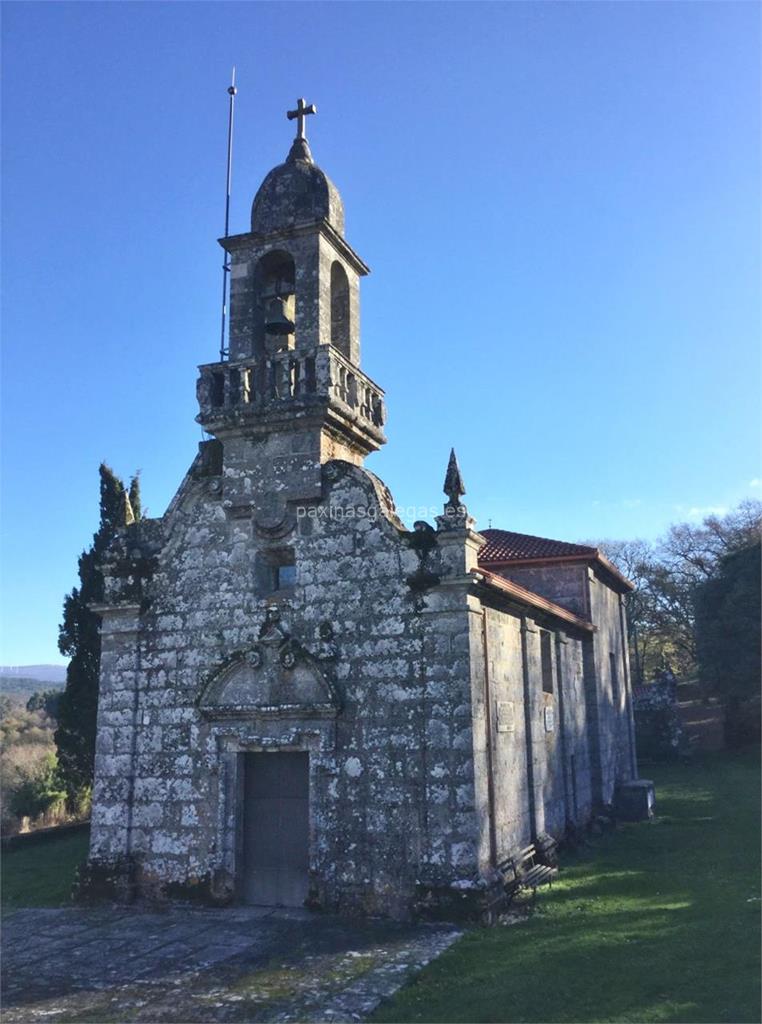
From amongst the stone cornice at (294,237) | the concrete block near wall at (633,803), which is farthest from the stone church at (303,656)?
the concrete block near wall at (633,803)

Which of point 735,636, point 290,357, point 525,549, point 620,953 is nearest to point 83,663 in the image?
point 525,549

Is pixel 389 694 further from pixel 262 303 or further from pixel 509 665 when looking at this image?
pixel 262 303

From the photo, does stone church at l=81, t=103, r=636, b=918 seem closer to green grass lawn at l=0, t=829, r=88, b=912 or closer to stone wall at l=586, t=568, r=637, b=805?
green grass lawn at l=0, t=829, r=88, b=912

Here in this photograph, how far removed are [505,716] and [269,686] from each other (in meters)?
3.45

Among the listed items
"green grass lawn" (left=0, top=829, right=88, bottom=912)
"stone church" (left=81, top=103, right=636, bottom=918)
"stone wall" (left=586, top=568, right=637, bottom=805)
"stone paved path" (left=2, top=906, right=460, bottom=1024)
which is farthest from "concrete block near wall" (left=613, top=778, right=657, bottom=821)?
"green grass lawn" (left=0, top=829, right=88, bottom=912)

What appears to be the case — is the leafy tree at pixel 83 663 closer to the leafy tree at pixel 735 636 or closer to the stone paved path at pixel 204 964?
the stone paved path at pixel 204 964

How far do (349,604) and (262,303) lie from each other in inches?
203

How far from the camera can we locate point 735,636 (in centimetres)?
3353

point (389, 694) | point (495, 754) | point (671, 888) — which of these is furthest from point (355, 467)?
point (671, 888)

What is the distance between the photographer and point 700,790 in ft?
75.6

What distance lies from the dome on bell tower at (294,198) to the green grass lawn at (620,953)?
10231 millimetres

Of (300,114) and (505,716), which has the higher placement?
(300,114)

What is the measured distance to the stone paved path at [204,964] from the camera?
25.6ft

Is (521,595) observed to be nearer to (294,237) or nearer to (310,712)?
(310,712)
